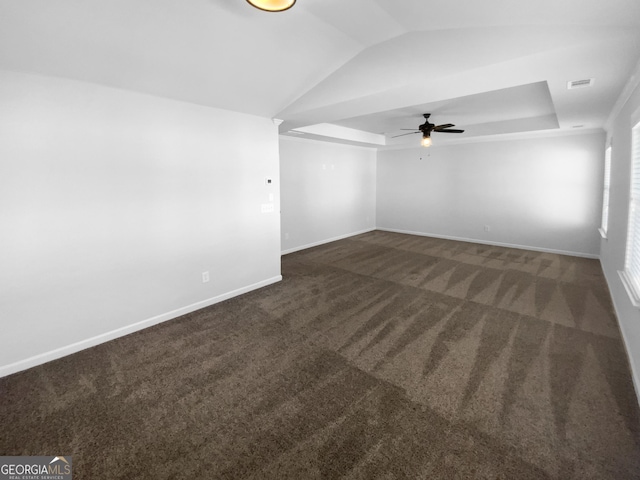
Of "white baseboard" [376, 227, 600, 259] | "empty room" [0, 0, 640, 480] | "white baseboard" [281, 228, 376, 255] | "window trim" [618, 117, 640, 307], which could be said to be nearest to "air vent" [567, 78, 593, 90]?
"empty room" [0, 0, 640, 480]

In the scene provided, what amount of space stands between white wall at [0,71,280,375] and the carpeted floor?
1.10 ft

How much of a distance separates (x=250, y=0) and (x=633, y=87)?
3.41 meters

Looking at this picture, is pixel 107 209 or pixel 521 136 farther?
pixel 521 136

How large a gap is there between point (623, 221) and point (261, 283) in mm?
4252

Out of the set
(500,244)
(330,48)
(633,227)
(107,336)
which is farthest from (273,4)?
(500,244)

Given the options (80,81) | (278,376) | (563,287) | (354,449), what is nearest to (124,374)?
(278,376)

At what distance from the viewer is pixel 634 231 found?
2.69 metres

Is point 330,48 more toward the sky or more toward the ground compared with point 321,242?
more toward the sky

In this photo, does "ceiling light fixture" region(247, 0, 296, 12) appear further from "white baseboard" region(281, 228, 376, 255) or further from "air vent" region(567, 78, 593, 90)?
"white baseboard" region(281, 228, 376, 255)

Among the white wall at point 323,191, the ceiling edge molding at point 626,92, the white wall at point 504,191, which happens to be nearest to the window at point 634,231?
A: the ceiling edge molding at point 626,92

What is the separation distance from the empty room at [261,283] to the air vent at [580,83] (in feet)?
0.06

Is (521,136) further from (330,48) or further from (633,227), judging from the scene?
(330,48)

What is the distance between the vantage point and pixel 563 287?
4.21 meters

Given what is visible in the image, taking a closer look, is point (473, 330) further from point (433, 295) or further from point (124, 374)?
point (124, 374)
